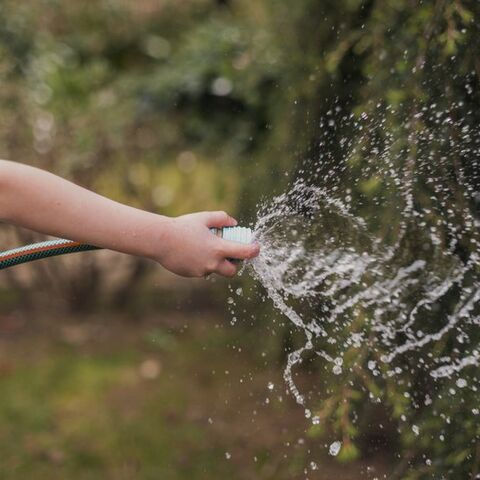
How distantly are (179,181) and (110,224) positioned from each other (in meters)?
2.76

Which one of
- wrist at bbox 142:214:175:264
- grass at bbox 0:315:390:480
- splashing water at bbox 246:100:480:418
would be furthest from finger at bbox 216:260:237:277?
grass at bbox 0:315:390:480

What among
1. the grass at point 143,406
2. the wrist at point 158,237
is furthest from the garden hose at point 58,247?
the grass at point 143,406

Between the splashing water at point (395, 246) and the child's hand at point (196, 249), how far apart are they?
396 mm

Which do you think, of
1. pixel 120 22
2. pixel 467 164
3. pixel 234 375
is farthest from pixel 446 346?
pixel 120 22

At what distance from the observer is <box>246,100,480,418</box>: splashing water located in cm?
221

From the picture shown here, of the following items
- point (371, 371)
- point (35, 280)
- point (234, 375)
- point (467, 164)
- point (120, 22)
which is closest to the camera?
point (467, 164)

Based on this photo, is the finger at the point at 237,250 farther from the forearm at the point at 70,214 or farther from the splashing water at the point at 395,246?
the splashing water at the point at 395,246

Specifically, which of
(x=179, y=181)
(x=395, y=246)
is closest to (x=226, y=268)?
(x=395, y=246)

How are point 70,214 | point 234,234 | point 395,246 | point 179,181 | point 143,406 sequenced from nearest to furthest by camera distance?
point 70,214
point 234,234
point 395,246
point 143,406
point 179,181

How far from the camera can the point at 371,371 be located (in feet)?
7.94

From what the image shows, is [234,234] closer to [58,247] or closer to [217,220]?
[217,220]

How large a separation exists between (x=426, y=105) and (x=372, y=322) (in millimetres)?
617

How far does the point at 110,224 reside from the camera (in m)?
1.56

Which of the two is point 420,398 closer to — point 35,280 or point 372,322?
point 372,322
